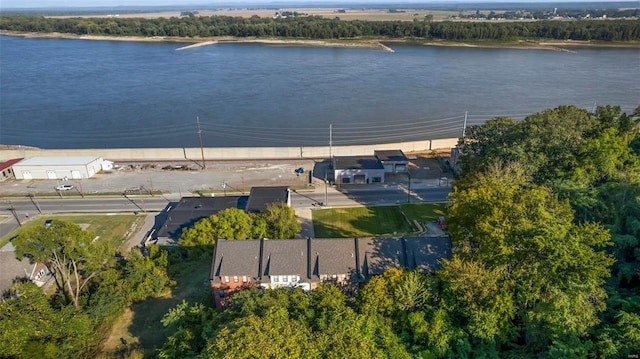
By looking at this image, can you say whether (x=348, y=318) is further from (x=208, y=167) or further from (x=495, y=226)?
(x=208, y=167)

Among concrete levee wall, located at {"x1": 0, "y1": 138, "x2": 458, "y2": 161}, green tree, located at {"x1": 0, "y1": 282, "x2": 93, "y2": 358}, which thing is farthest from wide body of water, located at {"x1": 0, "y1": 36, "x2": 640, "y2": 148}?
green tree, located at {"x1": 0, "y1": 282, "x2": 93, "y2": 358}

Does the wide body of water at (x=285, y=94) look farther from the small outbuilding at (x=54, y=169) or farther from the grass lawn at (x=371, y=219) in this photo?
the grass lawn at (x=371, y=219)

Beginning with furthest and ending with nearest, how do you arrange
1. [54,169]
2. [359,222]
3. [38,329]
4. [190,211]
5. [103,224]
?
[54,169]
[103,224]
[359,222]
[190,211]
[38,329]

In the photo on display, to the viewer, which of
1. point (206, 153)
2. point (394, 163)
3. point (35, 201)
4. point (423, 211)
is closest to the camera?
point (423, 211)

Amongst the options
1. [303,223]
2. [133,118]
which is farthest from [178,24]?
[303,223]

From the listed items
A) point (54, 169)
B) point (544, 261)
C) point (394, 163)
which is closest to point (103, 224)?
point (54, 169)

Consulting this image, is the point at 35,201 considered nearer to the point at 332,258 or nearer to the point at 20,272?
the point at 20,272

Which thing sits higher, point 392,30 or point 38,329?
point 392,30
